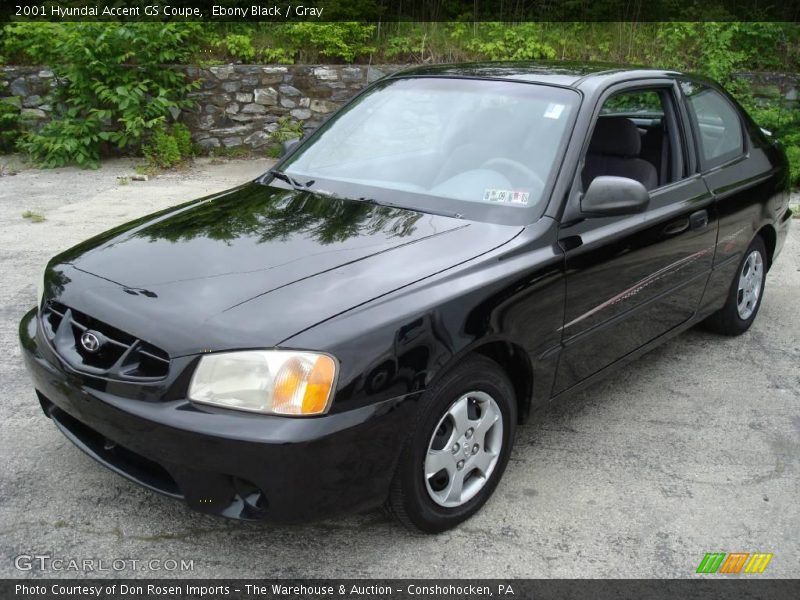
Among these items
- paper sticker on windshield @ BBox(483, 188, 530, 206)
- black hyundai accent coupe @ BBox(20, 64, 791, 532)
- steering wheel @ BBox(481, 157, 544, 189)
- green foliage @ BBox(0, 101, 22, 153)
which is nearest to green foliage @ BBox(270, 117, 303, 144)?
green foliage @ BBox(0, 101, 22, 153)

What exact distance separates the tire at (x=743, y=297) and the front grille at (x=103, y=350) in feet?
11.0

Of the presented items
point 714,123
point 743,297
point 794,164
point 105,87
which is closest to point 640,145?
point 714,123

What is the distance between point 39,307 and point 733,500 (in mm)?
2794

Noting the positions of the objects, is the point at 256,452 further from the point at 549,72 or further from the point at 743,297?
the point at 743,297

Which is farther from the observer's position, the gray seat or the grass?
the grass

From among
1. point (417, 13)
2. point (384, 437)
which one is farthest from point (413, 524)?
point (417, 13)

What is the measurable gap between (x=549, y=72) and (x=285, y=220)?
57.9 inches

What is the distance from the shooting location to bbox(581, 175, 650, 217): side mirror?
310 cm

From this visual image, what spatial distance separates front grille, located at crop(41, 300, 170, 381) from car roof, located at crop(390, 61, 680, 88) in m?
2.09

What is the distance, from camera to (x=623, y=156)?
397 cm

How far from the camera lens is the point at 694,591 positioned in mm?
2627

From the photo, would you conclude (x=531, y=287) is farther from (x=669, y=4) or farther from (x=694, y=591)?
(x=669, y=4)

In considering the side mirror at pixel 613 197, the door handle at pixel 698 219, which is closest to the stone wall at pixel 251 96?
the door handle at pixel 698 219

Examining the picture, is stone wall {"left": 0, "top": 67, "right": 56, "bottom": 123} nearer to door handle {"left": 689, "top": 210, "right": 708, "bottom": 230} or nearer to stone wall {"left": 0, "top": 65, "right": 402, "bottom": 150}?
stone wall {"left": 0, "top": 65, "right": 402, "bottom": 150}
